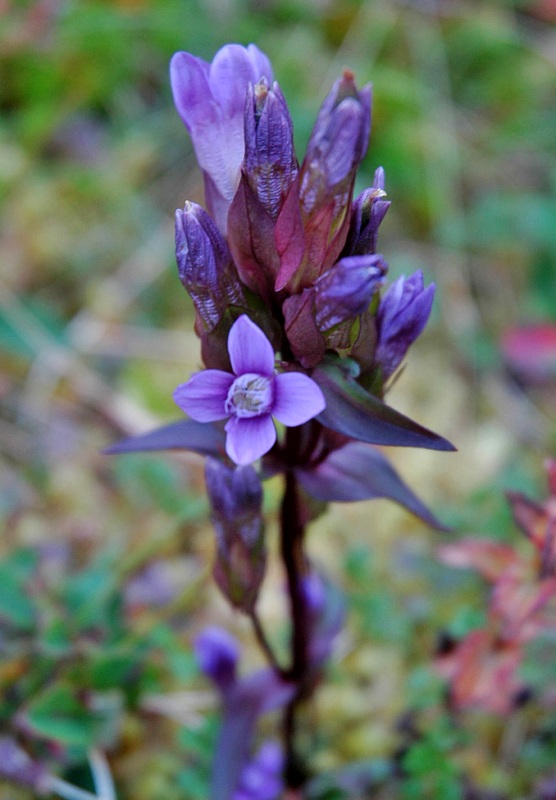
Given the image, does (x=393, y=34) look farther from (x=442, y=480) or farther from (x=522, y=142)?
(x=442, y=480)

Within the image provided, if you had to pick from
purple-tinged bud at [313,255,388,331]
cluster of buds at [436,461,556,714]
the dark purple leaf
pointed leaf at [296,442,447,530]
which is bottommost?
the dark purple leaf

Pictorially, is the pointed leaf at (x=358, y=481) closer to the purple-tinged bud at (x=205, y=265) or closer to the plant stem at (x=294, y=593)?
the plant stem at (x=294, y=593)

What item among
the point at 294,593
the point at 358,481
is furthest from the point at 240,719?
the point at 358,481

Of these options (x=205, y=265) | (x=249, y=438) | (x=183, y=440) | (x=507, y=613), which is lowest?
(x=507, y=613)

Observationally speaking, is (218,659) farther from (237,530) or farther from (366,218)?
(366,218)

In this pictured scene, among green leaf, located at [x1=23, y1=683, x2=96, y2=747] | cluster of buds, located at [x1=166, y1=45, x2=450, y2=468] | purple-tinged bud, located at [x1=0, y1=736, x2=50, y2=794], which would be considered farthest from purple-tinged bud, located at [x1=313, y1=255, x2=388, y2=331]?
purple-tinged bud, located at [x1=0, y1=736, x2=50, y2=794]

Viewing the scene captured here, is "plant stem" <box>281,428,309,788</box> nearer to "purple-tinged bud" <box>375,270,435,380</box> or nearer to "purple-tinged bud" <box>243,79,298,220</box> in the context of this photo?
"purple-tinged bud" <box>375,270,435,380</box>
